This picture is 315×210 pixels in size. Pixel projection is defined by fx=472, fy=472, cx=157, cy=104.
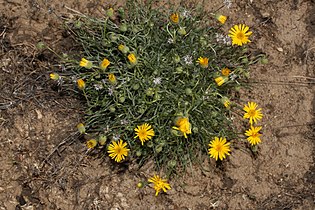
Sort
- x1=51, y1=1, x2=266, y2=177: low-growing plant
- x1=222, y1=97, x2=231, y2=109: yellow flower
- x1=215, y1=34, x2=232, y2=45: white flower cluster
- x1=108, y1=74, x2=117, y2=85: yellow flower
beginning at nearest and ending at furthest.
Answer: x1=108, y1=74, x2=117, y2=85: yellow flower, x1=222, y1=97, x2=231, y2=109: yellow flower, x1=51, y1=1, x2=266, y2=177: low-growing plant, x1=215, y1=34, x2=232, y2=45: white flower cluster

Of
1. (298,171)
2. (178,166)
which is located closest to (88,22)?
(178,166)

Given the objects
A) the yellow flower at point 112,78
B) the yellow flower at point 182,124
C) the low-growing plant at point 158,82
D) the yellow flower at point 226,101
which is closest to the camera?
the yellow flower at point 182,124

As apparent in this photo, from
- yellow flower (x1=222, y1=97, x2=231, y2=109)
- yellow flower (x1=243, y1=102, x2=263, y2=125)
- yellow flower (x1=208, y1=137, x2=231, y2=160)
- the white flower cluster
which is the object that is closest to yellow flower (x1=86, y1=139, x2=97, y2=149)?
yellow flower (x1=208, y1=137, x2=231, y2=160)

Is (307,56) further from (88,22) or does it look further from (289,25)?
(88,22)

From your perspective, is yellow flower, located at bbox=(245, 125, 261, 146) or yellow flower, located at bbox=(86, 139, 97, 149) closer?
yellow flower, located at bbox=(86, 139, 97, 149)

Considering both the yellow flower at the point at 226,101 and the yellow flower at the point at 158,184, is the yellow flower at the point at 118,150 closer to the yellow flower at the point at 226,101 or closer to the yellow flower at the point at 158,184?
the yellow flower at the point at 158,184

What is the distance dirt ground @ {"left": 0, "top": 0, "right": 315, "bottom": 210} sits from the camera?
418 cm

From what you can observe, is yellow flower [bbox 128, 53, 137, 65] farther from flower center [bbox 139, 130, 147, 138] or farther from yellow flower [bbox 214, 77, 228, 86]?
yellow flower [bbox 214, 77, 228, 86]

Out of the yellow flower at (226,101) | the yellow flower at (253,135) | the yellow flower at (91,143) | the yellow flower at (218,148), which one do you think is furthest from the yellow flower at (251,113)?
the yellow flower at (91,143)

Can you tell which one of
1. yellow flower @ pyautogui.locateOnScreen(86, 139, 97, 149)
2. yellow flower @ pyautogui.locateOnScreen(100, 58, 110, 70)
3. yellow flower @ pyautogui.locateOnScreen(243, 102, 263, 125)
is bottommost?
yellow flower @ pyautogui.locateOnScreen(86, 139, 97, 149)

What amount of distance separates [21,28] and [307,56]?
267cm

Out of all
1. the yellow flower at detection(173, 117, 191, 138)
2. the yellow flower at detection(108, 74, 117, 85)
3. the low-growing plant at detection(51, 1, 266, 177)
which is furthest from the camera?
the low-growing plant at detection(51, 1, 266, 177)

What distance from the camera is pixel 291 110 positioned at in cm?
429

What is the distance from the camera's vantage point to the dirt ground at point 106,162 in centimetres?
418
